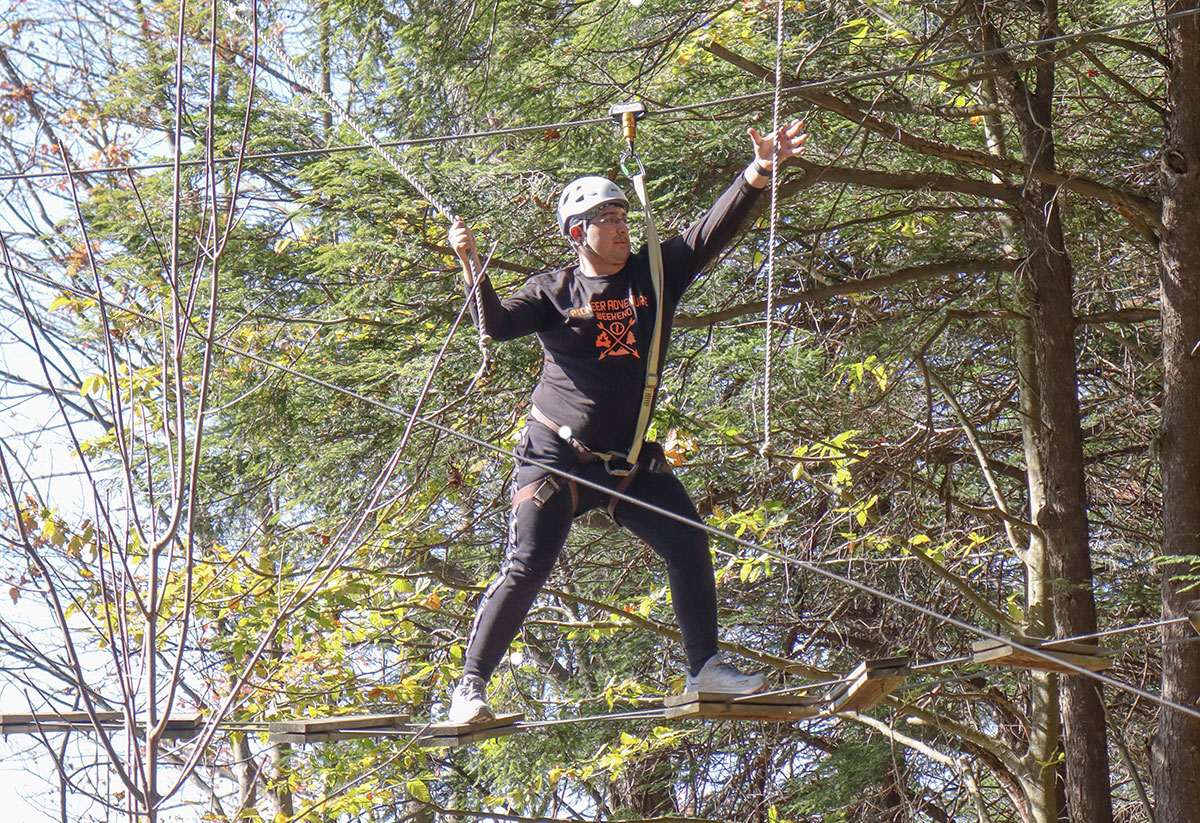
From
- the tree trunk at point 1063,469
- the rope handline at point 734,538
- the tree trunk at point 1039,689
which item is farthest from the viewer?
the tree trunk at point 1039,689

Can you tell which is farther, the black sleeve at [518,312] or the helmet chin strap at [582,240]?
the helmet chin strap at [582,240]

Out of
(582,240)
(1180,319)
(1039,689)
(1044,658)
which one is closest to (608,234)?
(582,240)

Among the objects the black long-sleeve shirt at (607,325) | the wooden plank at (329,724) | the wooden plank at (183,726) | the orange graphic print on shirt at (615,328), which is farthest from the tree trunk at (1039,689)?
the wooden plank at (183,726)

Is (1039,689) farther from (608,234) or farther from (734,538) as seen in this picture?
(734,538)

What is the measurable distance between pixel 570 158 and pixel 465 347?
3.66 feet

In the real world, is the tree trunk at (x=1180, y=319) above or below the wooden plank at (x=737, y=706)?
above

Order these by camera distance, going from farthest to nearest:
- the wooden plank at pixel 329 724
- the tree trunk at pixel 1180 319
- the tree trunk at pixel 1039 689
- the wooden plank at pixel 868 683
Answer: the tree trunk at pixel 1039 689 → the tree trunk at pixel 1180 319 → the wooden plank at pixel 329 724 → the wooden plank at pixel 868 683

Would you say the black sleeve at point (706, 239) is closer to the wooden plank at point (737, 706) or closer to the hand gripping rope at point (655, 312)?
the hand gripping rope at point (655, 312)

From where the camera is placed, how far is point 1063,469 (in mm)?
7285

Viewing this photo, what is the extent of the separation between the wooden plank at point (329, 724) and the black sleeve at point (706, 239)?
1.85m

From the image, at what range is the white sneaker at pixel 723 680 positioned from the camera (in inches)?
169

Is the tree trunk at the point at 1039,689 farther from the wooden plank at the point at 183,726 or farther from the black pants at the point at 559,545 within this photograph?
the wooden plank at the point at 183,726

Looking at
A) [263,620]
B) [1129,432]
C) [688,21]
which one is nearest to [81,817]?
[263,620]

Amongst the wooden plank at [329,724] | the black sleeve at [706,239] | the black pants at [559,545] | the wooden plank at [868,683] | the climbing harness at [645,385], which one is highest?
the black sleeve at [706,239]
